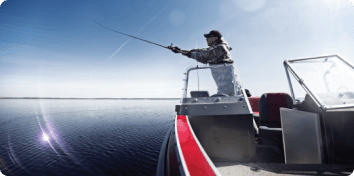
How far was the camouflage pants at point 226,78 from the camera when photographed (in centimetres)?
349

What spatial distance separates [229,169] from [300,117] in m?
1.58

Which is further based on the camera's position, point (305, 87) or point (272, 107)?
point (272, 107)

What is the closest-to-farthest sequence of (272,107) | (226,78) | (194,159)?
1. (194,159)
2. (272,107)
3. (226,78)

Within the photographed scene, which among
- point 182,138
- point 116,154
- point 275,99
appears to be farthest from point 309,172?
point 116,154

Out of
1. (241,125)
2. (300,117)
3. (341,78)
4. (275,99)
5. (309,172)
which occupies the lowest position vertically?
(309,172)

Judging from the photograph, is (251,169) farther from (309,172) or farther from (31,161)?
(31,161)

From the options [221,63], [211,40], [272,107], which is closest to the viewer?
[272,107]

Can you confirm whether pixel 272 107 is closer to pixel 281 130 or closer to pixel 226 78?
pixel 281 130

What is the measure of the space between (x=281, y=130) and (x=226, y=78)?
1.66m

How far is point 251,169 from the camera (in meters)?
2.16

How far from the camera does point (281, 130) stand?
2.59 meters

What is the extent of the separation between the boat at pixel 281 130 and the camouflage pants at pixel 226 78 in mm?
156

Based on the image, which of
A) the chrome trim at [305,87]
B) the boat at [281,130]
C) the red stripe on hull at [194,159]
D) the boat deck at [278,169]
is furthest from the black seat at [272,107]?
the red stripe on hull at [194,159]

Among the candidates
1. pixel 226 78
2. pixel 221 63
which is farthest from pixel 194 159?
pixel 221 63
